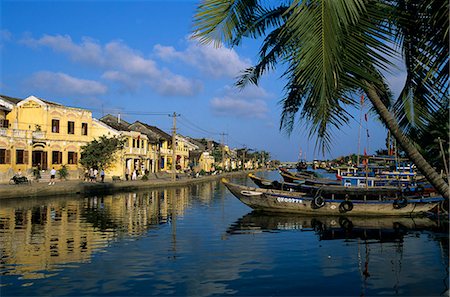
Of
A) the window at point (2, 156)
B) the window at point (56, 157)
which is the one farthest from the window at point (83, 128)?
the window at point (2, 156)

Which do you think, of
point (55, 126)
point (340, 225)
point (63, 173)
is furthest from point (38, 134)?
point (340, 225)

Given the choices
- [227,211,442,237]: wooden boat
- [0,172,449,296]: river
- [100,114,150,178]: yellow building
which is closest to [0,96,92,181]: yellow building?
[100,114,150,178]: yellow building

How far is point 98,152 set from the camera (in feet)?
155

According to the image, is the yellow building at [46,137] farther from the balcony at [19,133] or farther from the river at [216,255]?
the river at [216,255]

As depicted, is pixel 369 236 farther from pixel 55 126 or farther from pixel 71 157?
pixel 71 157

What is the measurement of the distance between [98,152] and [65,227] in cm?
2887

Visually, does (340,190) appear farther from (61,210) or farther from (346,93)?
(346,93)

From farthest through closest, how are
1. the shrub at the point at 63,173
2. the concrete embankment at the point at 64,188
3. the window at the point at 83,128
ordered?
the window at the point at 83,128 → the shrub at the point at 63,173 → the concrete embankment at the point at 64,188

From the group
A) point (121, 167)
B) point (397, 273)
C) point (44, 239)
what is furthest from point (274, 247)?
point (121, 167)

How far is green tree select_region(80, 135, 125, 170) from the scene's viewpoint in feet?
156

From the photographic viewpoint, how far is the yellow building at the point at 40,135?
132ft

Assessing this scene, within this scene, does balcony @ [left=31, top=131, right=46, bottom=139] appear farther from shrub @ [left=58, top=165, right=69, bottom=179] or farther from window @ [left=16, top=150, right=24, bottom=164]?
shrub @ [left=58, top=165, right=69, bottom=179]

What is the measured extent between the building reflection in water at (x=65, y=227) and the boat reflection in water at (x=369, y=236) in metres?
5.52

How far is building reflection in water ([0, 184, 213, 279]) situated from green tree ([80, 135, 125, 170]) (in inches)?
602
